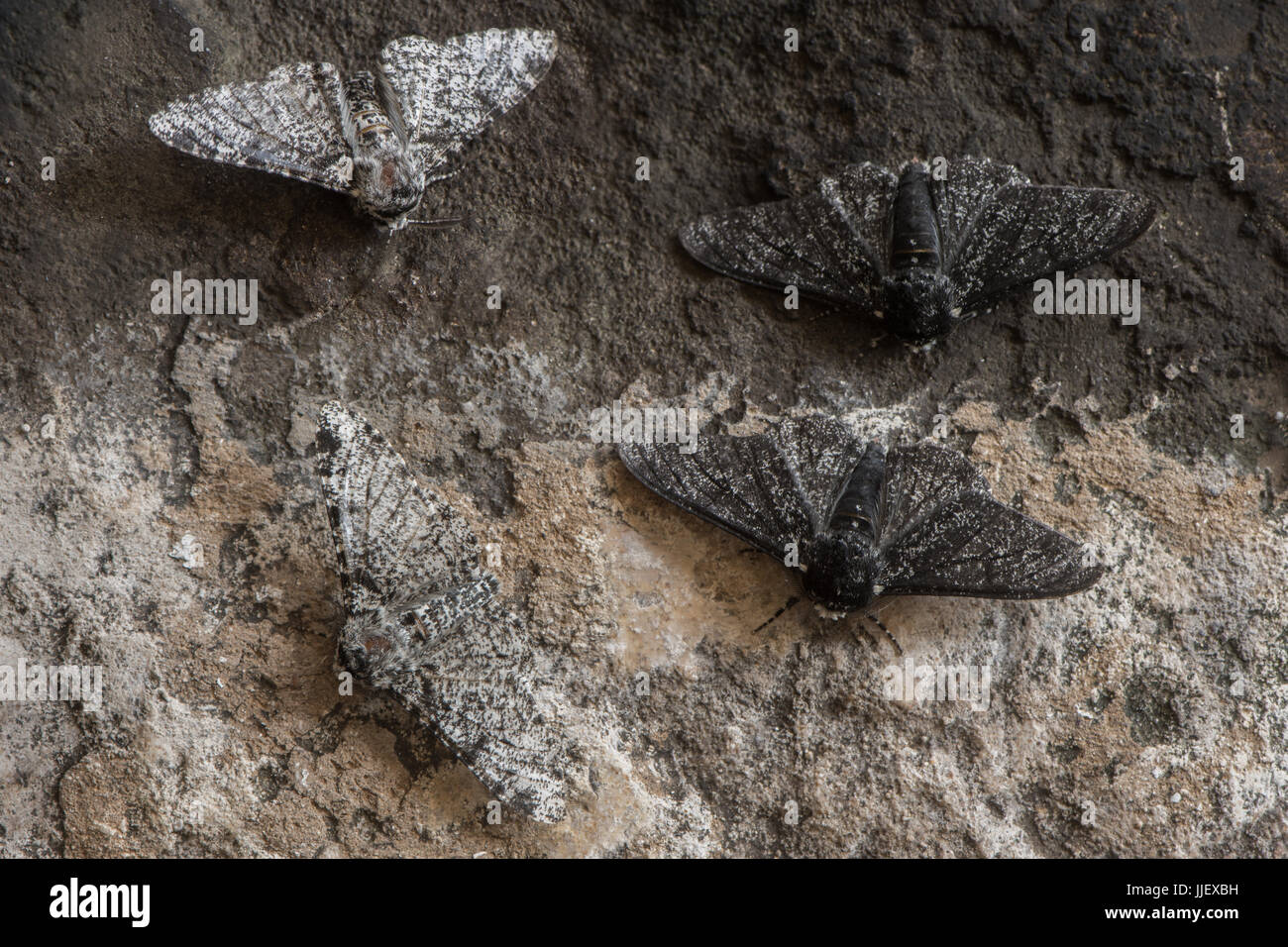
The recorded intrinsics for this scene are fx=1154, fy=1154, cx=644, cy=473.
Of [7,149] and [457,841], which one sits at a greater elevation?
[7,149]

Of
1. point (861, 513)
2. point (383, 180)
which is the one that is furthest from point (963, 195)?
point (383, 180)

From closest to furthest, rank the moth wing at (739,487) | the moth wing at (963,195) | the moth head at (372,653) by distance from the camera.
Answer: the moth head at (372,653) → the moth wing at (739,487) → the moth wing at (963,195)

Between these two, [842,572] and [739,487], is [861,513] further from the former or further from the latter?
[739,487]

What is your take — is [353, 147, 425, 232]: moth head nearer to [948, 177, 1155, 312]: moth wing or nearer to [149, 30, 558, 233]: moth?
[149, 30, 558, 233]: moth

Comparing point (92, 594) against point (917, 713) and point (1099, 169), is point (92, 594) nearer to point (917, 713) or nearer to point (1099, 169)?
point (917, 713)

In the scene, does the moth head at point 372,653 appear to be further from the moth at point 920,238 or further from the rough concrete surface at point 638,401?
the moth at point 920,238

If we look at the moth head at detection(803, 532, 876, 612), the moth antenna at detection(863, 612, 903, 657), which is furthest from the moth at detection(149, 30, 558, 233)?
the moth antenna at detection(863, 612, 903, 657)

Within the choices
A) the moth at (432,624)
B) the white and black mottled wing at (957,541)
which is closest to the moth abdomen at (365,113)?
the moth at (432,624)
